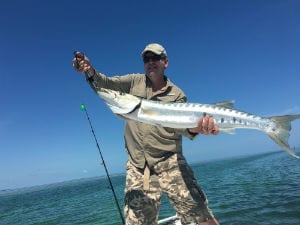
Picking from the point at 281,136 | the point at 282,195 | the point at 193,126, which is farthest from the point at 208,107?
the point at 282,195

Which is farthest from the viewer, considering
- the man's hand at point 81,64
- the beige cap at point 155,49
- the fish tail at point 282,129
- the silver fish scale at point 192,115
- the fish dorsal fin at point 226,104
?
the beige cap at point 155,49

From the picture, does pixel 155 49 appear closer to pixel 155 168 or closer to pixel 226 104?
pixel 226 104

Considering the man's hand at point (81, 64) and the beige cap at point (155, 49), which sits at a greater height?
the beige cap at point (155, 49)

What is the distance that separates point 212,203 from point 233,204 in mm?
1672

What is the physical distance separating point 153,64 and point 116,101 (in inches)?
60.4

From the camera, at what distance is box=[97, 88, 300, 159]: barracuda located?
579 cm

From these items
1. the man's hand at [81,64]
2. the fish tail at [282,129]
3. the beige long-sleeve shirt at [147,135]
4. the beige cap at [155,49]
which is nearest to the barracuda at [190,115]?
the fish tail at [282,129]

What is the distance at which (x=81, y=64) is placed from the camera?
596 cm

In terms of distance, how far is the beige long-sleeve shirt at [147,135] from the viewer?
269 inches

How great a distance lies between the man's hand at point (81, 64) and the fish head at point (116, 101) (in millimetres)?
538

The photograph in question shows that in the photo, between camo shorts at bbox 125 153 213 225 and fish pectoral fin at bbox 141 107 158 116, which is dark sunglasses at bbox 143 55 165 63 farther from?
camo shorts at bbox 125 153 213 225

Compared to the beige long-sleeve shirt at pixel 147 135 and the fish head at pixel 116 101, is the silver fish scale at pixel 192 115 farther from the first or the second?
the beige long-sleeve shirt at pixel 147 135

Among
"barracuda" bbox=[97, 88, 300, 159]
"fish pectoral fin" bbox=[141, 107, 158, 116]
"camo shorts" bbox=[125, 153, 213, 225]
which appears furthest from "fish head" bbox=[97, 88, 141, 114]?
"camo shorts" bbox=[125, 153, 213, 225]

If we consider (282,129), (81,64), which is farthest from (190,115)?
(81,64)
